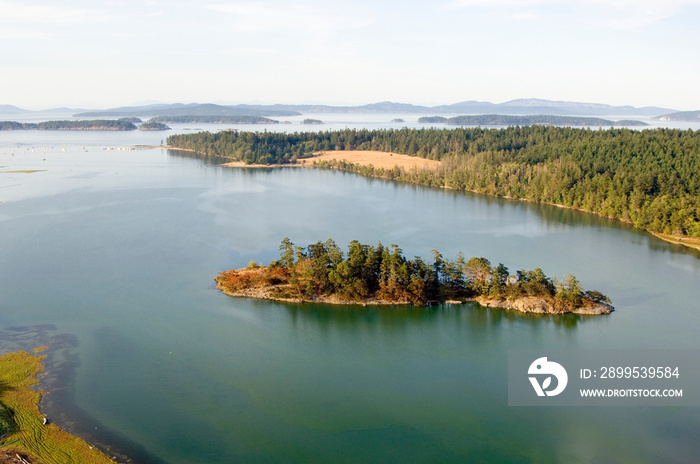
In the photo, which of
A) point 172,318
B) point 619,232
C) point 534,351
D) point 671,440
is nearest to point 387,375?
point 534,351

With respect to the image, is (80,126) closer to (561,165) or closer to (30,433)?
(561,165)

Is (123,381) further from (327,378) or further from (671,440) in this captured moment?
(671,440)

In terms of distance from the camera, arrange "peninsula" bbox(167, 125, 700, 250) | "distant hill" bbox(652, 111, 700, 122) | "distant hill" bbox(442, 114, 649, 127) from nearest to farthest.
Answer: "peninsula" bbox(167, 125, 700, 250)
"distant hill" bbox(442, 114, 649, 127)
"distant hill" bbox(652, 111, 700, 122)

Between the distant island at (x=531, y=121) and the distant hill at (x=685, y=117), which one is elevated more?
the distant hill at (x=685, y=117)

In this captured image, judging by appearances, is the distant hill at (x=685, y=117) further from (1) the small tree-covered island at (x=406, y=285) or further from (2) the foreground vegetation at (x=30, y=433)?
(2) the foreground vegetation at (x=30, y=433)

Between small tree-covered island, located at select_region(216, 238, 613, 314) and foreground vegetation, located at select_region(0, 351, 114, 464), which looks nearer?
Answer: foreground vegetation, located at select_region(0, 351, 114, 464)

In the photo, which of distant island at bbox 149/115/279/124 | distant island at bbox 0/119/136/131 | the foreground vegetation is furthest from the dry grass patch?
distant island at bbox 149/115/279/124

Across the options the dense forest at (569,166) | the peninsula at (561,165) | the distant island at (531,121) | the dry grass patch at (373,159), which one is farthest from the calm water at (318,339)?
the distant island at (531,121)

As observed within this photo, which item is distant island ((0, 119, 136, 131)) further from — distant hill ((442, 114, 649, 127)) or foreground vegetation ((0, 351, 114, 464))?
foreground vegetation ((0, 351, 114, 464))
